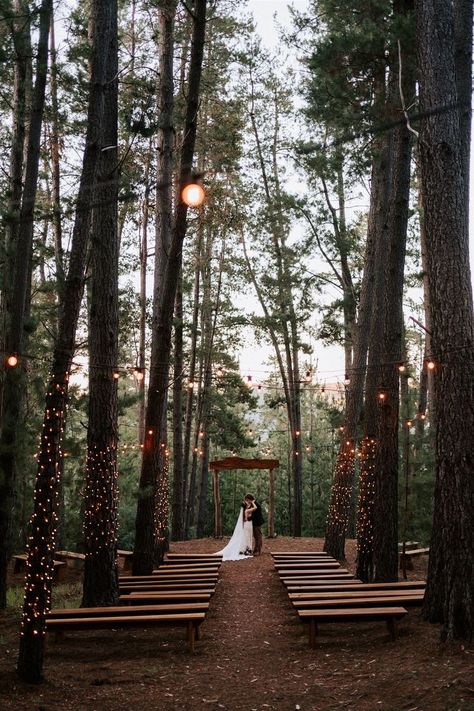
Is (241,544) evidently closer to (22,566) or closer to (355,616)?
(22,566)

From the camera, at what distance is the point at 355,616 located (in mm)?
7945

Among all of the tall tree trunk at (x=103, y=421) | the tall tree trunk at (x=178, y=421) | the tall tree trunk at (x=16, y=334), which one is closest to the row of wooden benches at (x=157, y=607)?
the tall tree trunk at (x=103, y=421)

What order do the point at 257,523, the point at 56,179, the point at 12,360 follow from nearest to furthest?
the point at 12,360, the point at 56,179, the point at 257,523

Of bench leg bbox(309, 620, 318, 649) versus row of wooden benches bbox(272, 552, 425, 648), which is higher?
row of wooden benches bbox(272, 552, 425, 648)

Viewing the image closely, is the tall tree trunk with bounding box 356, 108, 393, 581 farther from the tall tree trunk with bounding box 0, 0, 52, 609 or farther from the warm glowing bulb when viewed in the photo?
the warm glowing bulb

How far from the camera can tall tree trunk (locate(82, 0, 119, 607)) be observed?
32.3 feet

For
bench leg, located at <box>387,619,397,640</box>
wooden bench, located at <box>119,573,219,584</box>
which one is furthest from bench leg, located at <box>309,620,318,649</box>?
wooden bench, located at <box>119,573,219,584</box>

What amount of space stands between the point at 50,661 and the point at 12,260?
6773mm

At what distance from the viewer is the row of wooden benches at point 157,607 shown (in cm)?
798

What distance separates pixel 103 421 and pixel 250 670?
4053 millimetres

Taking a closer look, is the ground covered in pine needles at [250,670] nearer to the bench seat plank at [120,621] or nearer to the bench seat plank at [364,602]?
the bench seat plank at [364,602]

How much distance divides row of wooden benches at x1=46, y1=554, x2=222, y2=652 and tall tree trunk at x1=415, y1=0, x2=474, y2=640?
2.86 m

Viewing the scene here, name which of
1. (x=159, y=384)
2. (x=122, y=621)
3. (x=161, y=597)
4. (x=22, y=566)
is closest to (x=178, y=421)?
(x=22, y=566)

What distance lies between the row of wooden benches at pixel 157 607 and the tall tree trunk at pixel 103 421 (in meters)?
0.59
